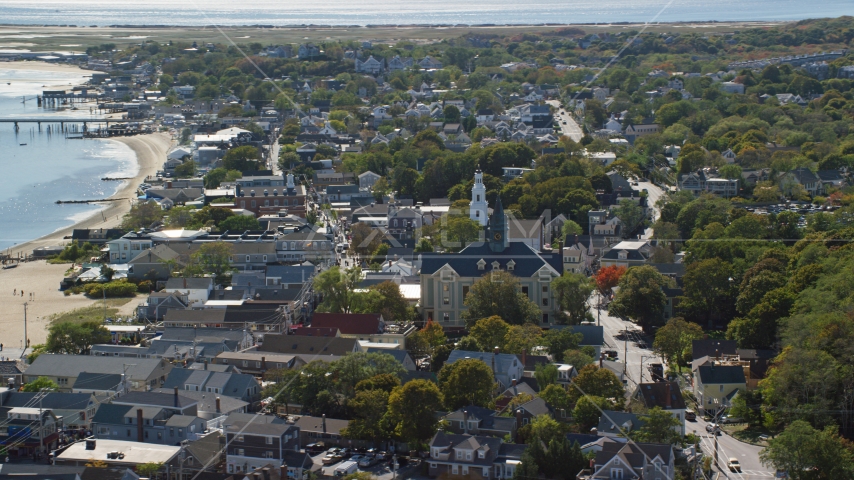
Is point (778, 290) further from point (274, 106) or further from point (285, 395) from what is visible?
point (274, 106)

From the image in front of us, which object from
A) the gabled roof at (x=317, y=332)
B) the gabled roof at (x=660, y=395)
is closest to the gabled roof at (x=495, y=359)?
the gabled roof at (x=660, y=395)

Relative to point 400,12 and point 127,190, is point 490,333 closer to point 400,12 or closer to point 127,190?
point 127,190

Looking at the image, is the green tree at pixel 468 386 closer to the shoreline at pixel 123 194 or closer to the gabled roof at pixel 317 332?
the gabled roof at pixel 317 332

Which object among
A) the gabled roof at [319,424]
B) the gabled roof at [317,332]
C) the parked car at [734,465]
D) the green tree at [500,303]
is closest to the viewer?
the parked car at [734,465]

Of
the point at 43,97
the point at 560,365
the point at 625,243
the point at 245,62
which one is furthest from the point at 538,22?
the point at 560,365

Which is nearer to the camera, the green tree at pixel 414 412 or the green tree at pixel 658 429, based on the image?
the green tree at pixel 658 429

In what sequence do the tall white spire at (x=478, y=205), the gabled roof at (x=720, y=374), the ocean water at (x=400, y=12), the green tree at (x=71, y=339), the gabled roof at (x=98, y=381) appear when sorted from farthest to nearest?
1. the ocean water at (x=400, y=12)
2. the tall white spire at (x=478, y=205)
3. the green tree at (x=71, y=339)
4. the gabled roof at (x=720, y=374)
5. the gabled roof at (x=98, y=381)

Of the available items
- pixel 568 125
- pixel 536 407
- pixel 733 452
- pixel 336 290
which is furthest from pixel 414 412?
pixel 568 125
